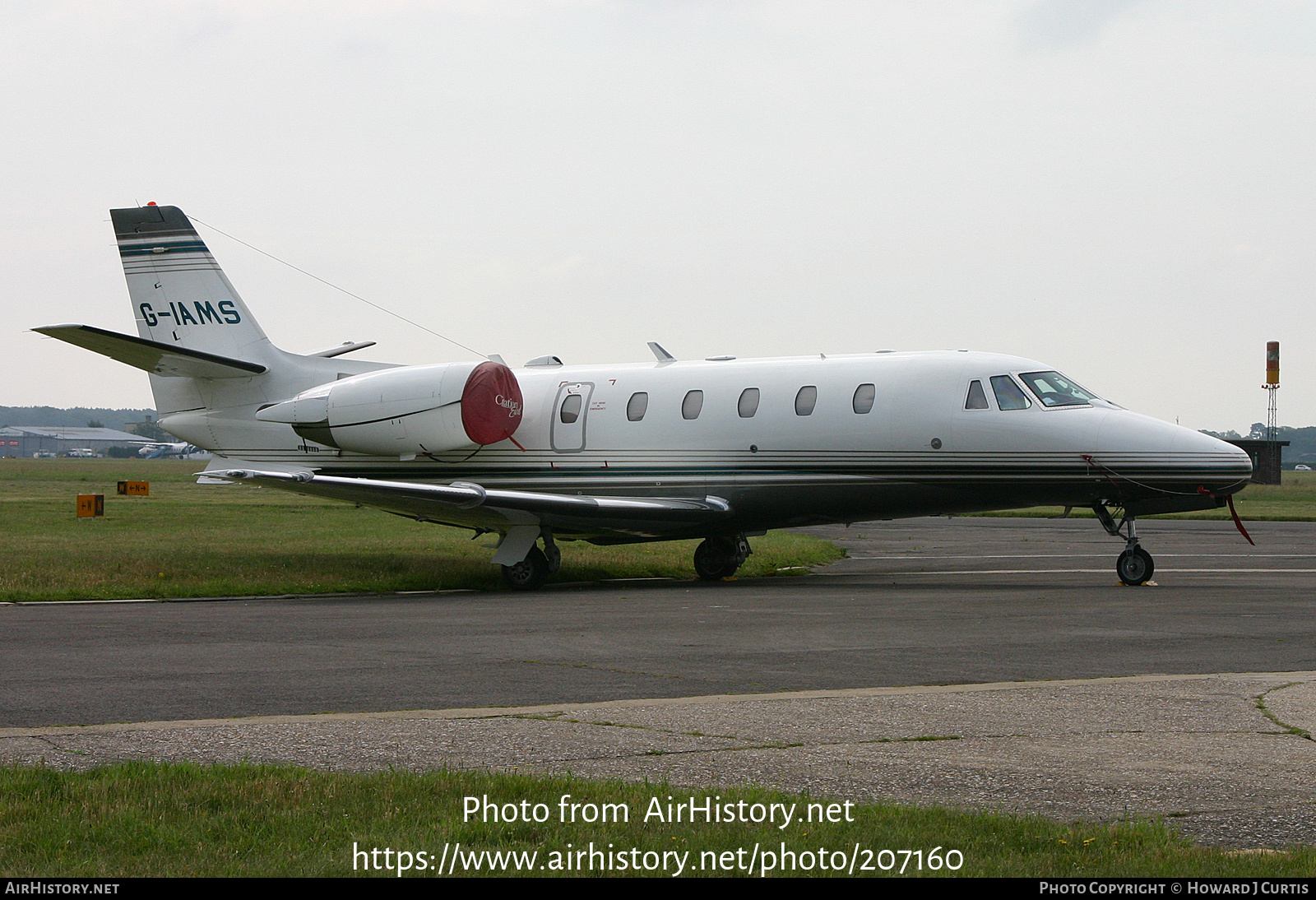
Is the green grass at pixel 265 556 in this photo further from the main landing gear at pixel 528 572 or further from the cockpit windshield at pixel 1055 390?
the cockpit windshield at pixel 1055 390

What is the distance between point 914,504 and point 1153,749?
40.2 feet

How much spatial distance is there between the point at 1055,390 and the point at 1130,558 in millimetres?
2488

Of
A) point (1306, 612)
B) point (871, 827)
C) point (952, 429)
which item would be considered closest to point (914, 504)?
point (952, 429)

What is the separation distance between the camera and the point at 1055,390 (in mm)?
18844

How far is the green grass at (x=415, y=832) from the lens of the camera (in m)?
4.95

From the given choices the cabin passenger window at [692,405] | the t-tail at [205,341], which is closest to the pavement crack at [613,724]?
the cabin passenger window at [692,405]

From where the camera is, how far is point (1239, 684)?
9391 mm

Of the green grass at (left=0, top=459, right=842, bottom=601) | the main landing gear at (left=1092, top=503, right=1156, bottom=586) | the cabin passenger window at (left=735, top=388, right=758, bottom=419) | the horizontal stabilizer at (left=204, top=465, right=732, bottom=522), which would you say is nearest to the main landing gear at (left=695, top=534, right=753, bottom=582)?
the green grass at (left=0, top=459, right=842, bottom=601)

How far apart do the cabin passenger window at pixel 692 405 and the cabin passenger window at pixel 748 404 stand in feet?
2.16

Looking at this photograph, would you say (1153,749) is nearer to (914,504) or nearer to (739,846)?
(739,846)

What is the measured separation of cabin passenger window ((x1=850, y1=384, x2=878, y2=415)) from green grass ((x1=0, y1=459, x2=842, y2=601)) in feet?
16.0

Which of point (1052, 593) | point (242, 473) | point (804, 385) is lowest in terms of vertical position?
point (1052, 593)

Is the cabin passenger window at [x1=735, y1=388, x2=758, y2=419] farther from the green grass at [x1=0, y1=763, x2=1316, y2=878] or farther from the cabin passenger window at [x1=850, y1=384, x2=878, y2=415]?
the green grass at [x1=0, y1=763, x2=1316, y2=878]

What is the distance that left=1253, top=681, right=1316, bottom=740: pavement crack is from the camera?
24.8 ft
